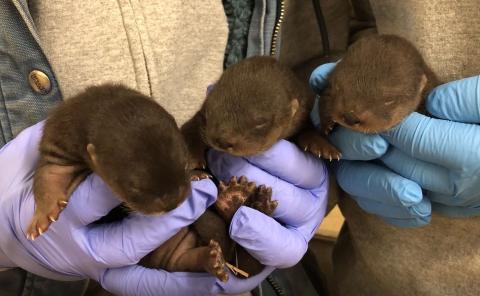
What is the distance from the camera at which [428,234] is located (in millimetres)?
1353

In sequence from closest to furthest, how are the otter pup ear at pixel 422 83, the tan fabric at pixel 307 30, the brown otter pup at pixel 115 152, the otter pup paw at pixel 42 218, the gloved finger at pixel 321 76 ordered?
the brown otter pup at pixel 115 152, the otter pup paw at pixel 42 218, the otter pup ear at pixel 422 83, the gloved finger at pixel 321 76, the tan fabric at pixel 307 30

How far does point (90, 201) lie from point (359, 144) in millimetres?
658

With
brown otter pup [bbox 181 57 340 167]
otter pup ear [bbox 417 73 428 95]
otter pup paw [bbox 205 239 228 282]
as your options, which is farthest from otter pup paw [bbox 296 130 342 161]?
otter pup paw [bbox 205 239 228 282]

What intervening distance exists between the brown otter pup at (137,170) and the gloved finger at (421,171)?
1.08 feet

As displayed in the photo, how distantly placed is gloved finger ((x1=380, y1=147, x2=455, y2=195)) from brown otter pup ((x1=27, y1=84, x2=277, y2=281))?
0.33 metres

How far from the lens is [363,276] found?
1.54 metres

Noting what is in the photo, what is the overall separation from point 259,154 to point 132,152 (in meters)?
0.38

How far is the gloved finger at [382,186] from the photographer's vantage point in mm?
1215

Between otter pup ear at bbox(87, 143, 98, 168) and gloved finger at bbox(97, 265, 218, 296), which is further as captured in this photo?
gloved finger at bbox(97, 265, 218, 296)

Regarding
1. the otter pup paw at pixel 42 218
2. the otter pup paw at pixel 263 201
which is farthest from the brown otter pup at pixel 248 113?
the otter pup paw at pixel 42 218

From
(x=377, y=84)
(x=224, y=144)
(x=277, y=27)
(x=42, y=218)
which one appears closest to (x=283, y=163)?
(x=224, y=144)

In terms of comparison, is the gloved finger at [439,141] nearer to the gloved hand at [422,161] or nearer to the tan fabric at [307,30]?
the gloved hand at [422,161]

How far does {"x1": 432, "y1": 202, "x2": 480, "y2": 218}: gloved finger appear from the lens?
4.06 ft

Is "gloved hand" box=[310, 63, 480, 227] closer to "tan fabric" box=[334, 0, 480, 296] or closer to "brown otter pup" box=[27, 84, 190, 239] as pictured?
"tan fabric" box=[334, 0, 480, 296]
